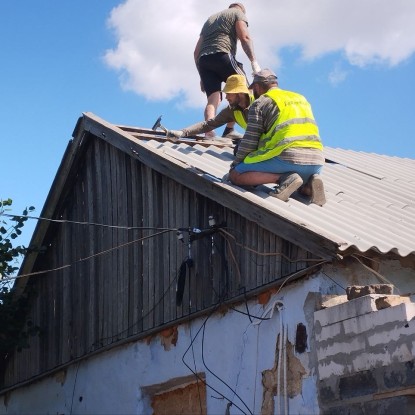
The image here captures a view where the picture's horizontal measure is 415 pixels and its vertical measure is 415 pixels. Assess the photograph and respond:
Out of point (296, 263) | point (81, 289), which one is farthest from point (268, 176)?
point (81, 289)

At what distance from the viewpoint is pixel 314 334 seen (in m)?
6.63

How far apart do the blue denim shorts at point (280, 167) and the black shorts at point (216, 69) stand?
11.1 feet

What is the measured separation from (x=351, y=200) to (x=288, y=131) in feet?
3.36

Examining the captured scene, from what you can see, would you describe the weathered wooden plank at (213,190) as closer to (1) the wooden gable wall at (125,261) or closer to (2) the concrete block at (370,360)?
(1) the wooden gable wall at (125,261)

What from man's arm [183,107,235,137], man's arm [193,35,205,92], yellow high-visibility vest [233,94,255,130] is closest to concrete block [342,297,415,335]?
yellow high-visibility vest [233,94,255,130]

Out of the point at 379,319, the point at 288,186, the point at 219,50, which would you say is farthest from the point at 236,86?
the point at 379,319

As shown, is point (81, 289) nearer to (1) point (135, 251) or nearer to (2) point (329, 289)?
(1) point (135, 251)

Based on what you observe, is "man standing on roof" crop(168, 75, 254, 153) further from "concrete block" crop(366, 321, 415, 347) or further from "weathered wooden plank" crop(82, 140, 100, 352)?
"concrete block" crop(366, 321, 415, 347)

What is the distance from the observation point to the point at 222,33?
11070 millimetres

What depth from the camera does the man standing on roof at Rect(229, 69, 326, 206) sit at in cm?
770

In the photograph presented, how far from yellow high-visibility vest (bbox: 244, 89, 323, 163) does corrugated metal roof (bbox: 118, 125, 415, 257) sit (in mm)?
395

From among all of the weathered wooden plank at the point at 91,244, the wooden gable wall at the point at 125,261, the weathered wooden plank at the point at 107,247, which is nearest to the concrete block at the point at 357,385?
the wooden gable wall at the point at 125,261

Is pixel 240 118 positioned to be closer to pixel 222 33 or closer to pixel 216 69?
pixel 216 69

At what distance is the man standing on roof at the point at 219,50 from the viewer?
10977 millimetres
